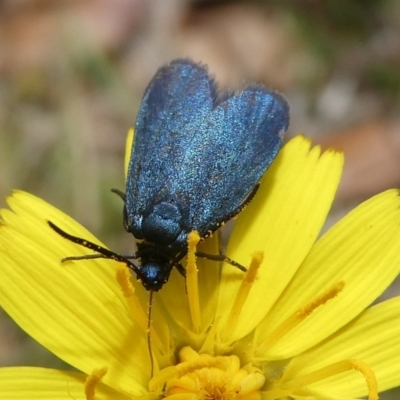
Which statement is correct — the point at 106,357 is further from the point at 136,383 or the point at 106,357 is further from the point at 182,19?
the point at 182,19

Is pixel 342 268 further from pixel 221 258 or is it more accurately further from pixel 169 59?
pixel 169 59

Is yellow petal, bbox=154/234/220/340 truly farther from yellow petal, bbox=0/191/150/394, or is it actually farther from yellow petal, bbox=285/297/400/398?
yellow petal, bbox=285/297/400/398

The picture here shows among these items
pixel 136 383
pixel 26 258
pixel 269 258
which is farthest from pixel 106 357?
pixel 269 258

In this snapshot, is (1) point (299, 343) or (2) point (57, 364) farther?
(2) point (57, 364)

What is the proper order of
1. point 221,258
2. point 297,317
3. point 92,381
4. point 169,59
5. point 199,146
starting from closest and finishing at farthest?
point 92,381 < point 297,317 < point 221,258 < point 199,146 < point 169,59

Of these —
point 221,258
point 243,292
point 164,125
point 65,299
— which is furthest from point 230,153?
point 65,299
